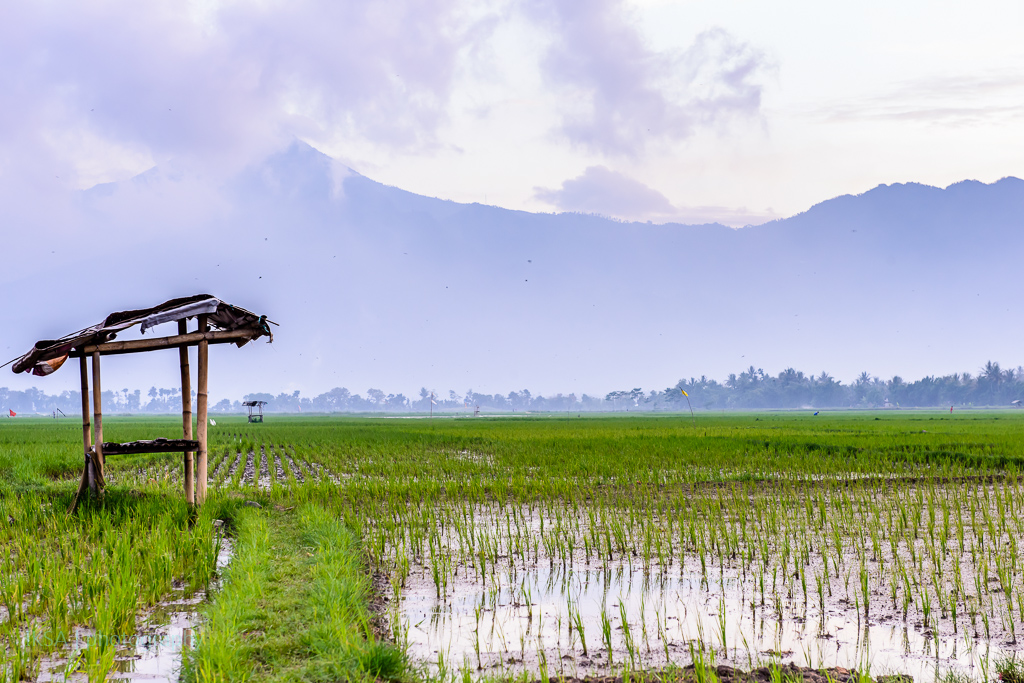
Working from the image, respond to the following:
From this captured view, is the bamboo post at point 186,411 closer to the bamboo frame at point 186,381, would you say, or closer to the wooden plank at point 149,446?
the bamboo frame at point 186,381

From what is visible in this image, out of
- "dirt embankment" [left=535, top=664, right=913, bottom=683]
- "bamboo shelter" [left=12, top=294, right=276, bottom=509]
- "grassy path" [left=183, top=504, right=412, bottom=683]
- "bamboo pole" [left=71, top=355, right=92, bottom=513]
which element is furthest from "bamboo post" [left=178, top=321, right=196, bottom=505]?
"dirt embankment" [left=535, top=664, right=913, bottom=683]

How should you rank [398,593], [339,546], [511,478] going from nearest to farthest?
1. [398,593]
2. [339,546]
3. [511,478]

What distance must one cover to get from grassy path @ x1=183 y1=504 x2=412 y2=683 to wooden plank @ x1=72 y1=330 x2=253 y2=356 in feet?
9.05

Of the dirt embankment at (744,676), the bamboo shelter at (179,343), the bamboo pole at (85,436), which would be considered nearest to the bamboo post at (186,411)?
the bamboo shelter at (179,343)

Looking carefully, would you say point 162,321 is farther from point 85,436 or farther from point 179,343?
point 85,436

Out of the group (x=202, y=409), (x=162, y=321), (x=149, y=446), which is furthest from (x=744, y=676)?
(x=162, y=321)

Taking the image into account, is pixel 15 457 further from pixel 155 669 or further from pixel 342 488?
pixel 155 669

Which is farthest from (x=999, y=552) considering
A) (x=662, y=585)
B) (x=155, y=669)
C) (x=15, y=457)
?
(x=15, y=457)

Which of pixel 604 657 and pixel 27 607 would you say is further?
pixel 27 607

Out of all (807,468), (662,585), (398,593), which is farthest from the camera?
(807,468)

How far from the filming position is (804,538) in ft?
26.0

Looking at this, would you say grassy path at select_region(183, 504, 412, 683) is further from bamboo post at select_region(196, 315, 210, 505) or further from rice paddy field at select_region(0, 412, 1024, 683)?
bamboo post at select_region(196, 315, 210, 505)

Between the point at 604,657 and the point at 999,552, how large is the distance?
5159mm

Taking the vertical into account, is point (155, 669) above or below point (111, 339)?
below
